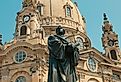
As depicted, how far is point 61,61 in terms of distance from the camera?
9.88 metres

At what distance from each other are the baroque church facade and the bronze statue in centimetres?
2015

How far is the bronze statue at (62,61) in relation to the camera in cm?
971

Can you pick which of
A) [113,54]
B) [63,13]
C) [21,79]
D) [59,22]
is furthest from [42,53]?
[63,13]

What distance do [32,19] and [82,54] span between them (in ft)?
24.5

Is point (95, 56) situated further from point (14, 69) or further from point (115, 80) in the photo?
point (14, 69)

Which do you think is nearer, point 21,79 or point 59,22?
point 21,79

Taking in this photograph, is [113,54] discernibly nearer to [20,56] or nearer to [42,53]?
[42,53]

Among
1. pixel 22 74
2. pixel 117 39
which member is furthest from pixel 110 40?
pixel 22 74

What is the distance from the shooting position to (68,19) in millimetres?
46031

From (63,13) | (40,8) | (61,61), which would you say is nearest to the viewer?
(61,61)

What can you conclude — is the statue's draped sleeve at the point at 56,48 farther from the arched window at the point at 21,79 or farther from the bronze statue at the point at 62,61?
the arched window at the point at 21,79

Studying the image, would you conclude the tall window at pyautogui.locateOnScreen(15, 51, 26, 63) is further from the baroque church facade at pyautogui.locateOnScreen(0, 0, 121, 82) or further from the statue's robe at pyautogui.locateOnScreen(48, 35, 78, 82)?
the statue's robe at pyautogui.locateOnScreen(48, 35, 78, 82)

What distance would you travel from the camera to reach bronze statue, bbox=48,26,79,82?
971 centimetres

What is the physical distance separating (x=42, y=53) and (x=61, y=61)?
23.4 m
